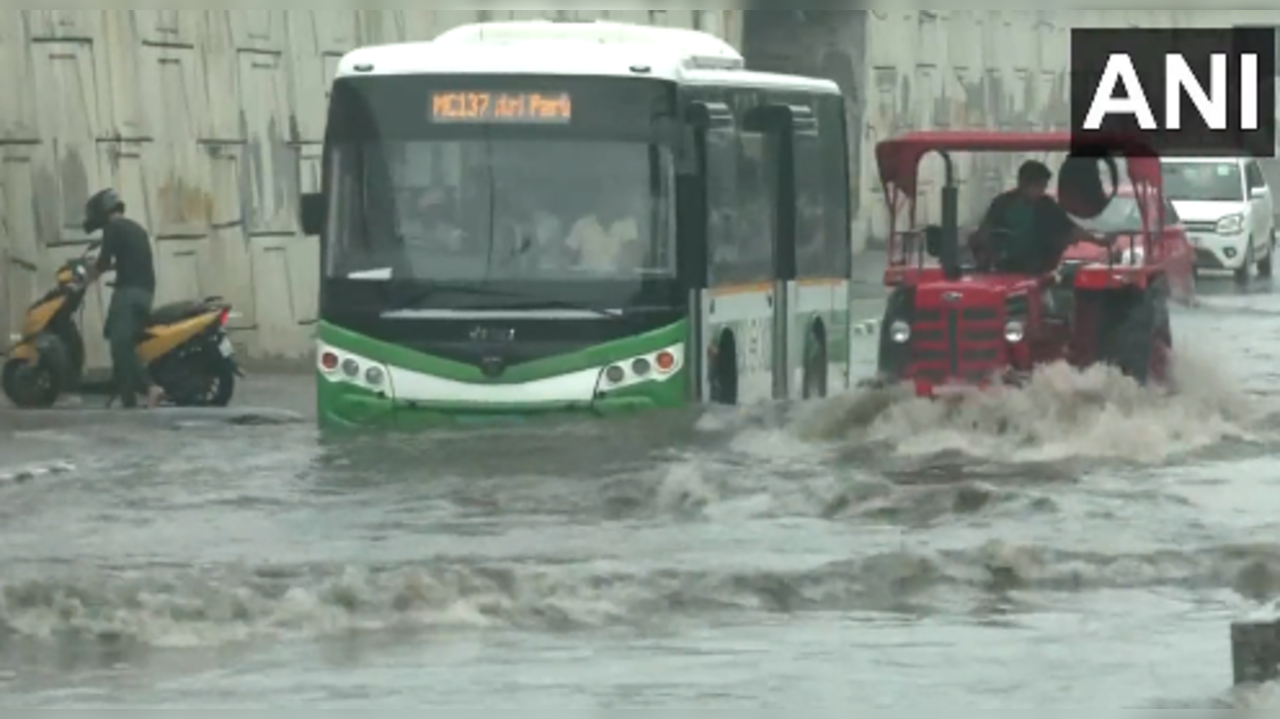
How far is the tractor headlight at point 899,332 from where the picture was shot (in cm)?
2247

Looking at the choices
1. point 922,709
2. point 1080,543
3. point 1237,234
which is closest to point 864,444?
point 1080,543

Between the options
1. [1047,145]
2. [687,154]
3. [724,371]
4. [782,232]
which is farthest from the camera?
[782,232]

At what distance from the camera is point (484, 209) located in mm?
20797

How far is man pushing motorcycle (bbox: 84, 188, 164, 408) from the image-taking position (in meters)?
24.6

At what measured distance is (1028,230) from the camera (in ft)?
73.2

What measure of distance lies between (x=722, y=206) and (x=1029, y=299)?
1990 mm

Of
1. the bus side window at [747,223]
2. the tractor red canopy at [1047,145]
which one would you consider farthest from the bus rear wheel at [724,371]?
the tractor red canopy at [1047,145]

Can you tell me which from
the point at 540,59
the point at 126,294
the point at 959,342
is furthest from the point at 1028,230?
the point at 126,294

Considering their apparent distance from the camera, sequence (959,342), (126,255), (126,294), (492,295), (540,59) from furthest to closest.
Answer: (126,255), (126,294), (959,342), (540,59), (492,295)

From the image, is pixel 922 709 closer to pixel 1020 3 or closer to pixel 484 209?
pixel 1020 3

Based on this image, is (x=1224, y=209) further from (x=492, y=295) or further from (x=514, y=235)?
(x=492, y=295)

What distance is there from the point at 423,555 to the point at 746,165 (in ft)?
23.6

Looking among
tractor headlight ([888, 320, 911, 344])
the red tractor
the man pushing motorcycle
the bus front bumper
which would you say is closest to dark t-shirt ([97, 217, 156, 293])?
the man pushing motorcycle

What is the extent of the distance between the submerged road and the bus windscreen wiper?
72cm
